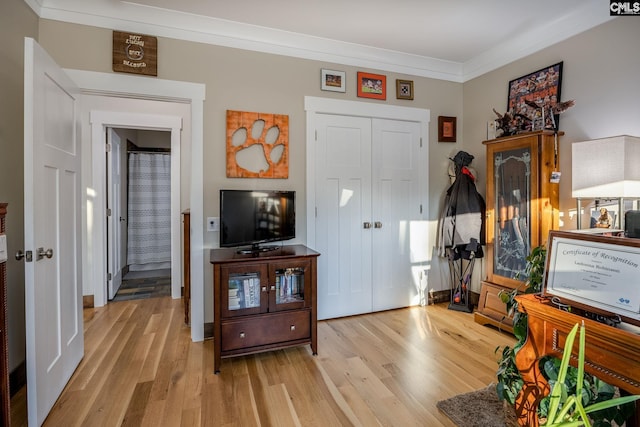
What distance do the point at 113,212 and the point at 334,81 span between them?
3.08 m

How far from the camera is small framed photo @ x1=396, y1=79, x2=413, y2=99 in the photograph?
3.41 m

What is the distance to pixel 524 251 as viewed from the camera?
9.13ft

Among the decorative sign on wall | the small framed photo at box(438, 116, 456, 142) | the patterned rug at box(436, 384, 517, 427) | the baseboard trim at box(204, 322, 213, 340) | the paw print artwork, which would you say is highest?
the decorative sign on wall

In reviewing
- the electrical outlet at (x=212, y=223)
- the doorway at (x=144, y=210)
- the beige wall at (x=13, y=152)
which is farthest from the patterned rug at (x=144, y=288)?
the beige wall at (x=13, y=152)

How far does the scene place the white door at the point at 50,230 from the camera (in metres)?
1.62

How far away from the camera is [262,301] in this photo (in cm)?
238

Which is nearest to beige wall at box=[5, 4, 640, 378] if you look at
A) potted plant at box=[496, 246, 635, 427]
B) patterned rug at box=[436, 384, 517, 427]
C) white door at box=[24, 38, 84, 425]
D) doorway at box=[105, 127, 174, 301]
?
white door at box=[24, 38, 84, 425]

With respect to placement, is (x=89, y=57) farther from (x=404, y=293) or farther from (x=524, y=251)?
(x=524, y=251)

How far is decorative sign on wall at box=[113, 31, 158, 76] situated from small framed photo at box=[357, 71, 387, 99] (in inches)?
72.3

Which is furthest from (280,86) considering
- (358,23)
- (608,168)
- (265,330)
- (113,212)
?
(113,212)

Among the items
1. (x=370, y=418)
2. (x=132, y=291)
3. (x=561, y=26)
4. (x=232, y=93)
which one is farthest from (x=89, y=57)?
(x=561, y=26)

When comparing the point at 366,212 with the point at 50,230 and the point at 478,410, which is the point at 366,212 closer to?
the point at 478,410

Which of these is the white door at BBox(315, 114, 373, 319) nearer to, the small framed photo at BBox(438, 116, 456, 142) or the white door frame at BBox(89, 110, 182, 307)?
the small framed photo at BBox(438, 116, 456, 142)

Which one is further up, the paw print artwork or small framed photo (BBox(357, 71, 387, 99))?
small framed photo (BBox(357, 71, 387, 99))
